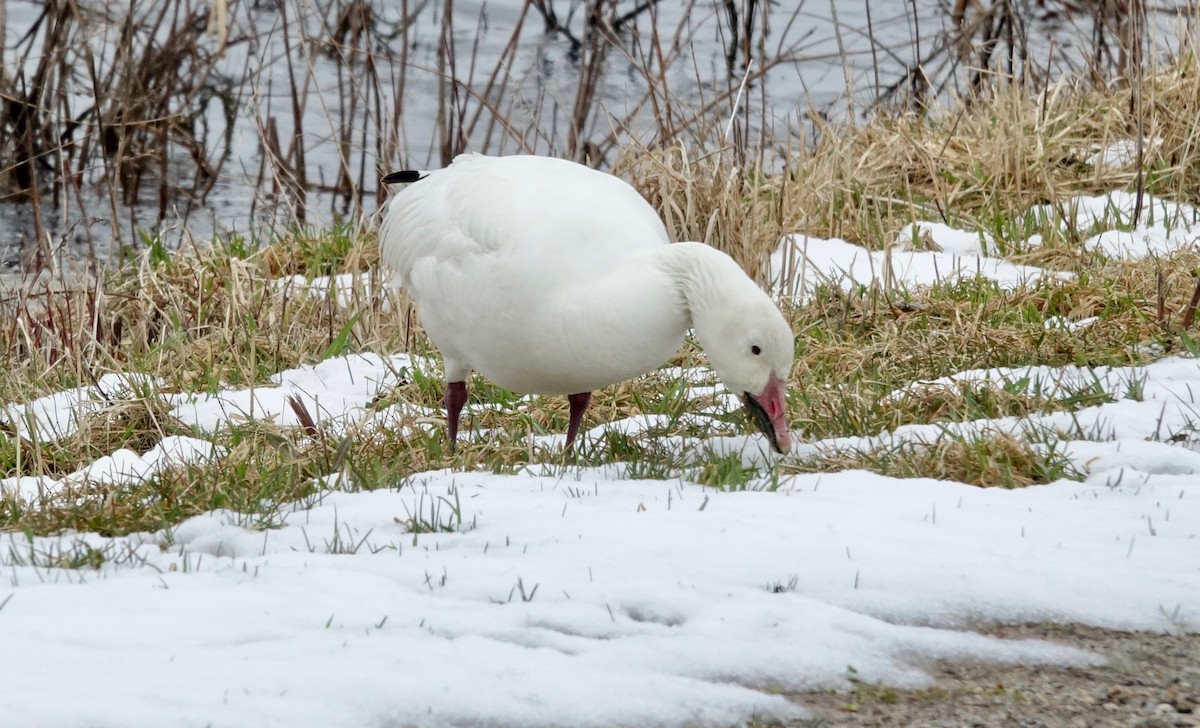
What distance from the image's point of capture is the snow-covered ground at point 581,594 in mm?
2705

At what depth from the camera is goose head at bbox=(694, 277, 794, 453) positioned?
4184 millimetres

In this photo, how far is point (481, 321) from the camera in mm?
4465

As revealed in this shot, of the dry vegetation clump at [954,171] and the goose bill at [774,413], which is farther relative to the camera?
the dry vegetation clump at [954,171]

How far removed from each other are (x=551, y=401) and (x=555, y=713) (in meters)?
3.09

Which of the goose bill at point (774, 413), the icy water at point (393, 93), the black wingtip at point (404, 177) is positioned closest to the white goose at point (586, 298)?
the goose bill at point (774, 413)

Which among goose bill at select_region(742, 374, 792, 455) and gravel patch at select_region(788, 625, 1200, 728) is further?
goose bill at select_region(742, 374, 792, 455)

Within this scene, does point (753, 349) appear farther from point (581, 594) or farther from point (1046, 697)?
point (1046, 697)

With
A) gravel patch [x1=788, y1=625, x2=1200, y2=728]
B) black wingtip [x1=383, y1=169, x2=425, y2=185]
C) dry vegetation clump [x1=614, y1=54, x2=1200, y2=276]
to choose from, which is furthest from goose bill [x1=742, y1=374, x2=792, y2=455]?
dry vegetation clump [x1=614, y1=54, x2=1200, y2=276]

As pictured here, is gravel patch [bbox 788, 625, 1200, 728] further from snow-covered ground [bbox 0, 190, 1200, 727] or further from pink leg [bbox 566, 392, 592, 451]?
pink leg [bbox 566, 392, 592, 451]

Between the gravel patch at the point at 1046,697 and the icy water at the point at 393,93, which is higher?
the icy water at the point at 393,93

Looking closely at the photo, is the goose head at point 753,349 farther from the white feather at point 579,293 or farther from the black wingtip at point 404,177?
the black wingtip at point 404,177

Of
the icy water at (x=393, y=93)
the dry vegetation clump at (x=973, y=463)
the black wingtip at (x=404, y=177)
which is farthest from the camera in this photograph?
the icy water at (x=393, y=93)

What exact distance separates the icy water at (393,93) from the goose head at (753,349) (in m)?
4.40

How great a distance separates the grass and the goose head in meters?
0.18
